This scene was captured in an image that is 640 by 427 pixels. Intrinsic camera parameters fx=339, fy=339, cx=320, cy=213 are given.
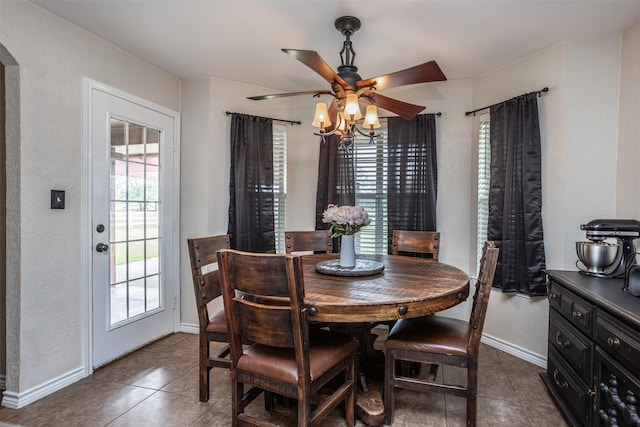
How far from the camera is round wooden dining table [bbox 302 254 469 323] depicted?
5.10 feet

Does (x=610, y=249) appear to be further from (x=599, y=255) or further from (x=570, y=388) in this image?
(x=570, y=388)

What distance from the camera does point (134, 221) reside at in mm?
2895

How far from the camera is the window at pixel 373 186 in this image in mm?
3570

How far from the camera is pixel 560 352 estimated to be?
2.06 meters

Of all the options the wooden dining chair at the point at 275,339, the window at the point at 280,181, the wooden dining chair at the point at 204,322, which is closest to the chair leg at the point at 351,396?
the wooden dining chair at the point at 275,339

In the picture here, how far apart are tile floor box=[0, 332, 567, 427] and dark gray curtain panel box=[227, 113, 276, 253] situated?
1271mm

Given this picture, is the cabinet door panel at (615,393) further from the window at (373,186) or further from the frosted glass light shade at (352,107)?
the window at (373,186)

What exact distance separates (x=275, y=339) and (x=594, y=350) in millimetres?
1570

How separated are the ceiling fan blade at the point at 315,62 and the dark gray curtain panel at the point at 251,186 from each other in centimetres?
159

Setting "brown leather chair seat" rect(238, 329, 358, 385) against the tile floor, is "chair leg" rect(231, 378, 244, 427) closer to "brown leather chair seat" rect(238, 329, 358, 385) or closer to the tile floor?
"brown leather chair seat" rect(238, 329, 358, 385)

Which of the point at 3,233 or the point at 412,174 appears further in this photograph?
the point at 412,174

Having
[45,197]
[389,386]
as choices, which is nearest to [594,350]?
[389,386]

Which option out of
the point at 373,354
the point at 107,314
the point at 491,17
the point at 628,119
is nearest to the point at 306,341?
the point at 373,354

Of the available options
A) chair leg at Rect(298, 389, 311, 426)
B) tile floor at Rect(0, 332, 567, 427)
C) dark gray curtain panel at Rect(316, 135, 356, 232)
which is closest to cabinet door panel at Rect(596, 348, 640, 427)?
tile floor at Rect(0, 332, 567, 427)
